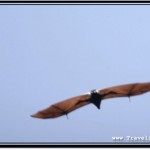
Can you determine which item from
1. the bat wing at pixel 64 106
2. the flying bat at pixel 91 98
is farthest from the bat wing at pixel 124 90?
the bat wing at pixel 64 106

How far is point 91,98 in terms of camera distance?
1.66 meters

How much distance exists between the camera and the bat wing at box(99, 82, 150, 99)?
164 cm

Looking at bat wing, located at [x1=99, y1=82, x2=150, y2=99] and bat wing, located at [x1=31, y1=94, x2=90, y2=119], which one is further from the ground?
bat wing, located at [x1=99, y1=82, x2=150, y2=99]

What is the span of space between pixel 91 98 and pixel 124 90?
209 mm

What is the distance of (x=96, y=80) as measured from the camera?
165cm

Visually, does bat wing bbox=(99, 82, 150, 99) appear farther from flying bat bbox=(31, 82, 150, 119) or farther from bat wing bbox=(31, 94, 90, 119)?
bat wing bbox=(31, 94, 90, 119)

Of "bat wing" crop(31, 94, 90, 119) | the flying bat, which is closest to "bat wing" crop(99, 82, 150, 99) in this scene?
the flying bat

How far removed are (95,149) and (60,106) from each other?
1.12ft

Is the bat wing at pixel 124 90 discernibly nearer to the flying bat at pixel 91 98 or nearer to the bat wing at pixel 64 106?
the flying bat at pixel 91 98

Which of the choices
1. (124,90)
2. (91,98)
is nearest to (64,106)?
(91,98)

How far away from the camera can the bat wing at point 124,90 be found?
5.37 ft

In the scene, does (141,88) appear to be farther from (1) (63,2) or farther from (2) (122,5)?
(1) (63,2)

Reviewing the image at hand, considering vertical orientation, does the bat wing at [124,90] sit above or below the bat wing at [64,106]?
above

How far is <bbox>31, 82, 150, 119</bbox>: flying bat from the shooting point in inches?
64.9
